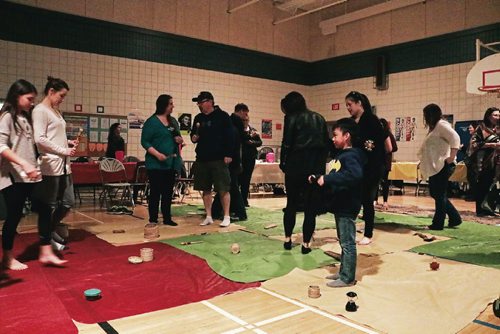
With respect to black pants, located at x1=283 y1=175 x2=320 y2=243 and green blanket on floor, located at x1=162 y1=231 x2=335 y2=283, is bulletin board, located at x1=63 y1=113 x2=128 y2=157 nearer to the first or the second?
green blanket on floor, located at x1=162 y1=231 x2=335 y2=283

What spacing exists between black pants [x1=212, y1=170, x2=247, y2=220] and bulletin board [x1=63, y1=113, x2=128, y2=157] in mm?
4961

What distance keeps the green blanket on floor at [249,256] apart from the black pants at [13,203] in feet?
4.87

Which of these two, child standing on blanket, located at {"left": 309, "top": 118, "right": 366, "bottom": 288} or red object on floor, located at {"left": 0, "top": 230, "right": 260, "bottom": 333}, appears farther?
child standing on blanket, located at {"left": 309, "top": 118, "right": 366, "bottom": 288}

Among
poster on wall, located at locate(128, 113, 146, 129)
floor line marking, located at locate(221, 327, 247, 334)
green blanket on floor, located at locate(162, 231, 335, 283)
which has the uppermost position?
poster on wall, located at locate(128, 113, 146, 129)

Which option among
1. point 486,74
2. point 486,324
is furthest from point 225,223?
point 486,74

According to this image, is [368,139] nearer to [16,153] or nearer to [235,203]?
[235,203]

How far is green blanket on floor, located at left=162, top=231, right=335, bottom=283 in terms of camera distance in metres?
3.23

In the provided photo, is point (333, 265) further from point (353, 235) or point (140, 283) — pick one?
point (140, 283)

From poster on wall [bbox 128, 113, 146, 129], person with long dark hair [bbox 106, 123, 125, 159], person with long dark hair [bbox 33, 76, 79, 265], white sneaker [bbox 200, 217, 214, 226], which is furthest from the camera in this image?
poster on wall [bbox 128, 113, 146, 129]

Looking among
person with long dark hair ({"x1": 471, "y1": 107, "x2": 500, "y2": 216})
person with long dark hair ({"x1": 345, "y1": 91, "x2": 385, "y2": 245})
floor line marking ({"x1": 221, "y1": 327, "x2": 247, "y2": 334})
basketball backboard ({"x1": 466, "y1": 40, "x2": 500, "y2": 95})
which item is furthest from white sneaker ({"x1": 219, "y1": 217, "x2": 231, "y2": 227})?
basketball backboard ({"x1": 466, "y1": 40, "x2": 500, "y2": 95})

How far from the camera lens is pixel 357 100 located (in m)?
4.04

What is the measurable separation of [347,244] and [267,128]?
10.2 m

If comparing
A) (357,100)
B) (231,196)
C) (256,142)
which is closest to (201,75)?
(256,142)

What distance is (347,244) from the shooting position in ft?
9.59
